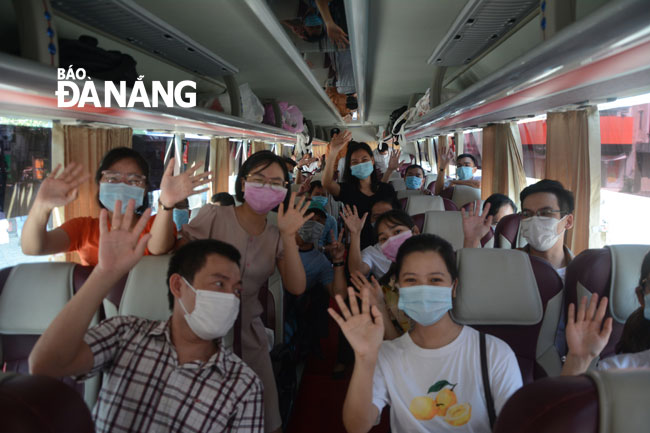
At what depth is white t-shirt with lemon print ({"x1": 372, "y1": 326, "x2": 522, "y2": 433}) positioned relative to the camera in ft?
5.21

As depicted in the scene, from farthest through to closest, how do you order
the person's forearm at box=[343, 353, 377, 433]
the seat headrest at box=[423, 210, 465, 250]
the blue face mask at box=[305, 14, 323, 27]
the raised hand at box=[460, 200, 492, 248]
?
the blue face mask at box=[305, 14, 323, 27]
the seat headrest at box=[423, 210, 465, 250]
the raised hand at box=[460, 200, 492, 248]
the person's forearm at box=[343, 353, 377, 433]

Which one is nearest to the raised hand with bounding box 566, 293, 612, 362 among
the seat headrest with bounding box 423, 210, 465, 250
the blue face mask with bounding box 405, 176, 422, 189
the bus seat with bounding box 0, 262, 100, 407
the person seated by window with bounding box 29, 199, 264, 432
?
the person seated by window with bounding box 29, 199, 264, 432

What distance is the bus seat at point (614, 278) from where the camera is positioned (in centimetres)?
213

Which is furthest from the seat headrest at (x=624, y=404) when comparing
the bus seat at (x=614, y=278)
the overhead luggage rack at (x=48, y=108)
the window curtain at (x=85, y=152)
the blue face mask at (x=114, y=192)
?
the window curtain at (x=85, y=152)

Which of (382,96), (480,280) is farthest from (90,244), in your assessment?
(382,96)

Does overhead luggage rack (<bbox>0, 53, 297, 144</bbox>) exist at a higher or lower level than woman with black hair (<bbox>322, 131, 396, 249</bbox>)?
higher

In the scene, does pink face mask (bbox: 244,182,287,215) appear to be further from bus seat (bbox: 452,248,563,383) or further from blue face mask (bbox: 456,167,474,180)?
blue face mask (bbox: 456,167,474,180)

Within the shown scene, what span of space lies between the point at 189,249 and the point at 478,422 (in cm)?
143

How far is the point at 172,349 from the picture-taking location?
1.69 meters

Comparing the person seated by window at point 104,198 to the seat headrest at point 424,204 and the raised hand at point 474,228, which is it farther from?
the seat headrest at point 424,204

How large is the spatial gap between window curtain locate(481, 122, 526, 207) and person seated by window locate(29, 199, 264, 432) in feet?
16.9

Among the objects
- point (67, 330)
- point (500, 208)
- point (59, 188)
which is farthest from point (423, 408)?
point (500, 208)

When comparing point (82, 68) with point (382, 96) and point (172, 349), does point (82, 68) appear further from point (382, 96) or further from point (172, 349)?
point (382, 96)

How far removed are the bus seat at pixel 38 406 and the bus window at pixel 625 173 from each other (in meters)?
4.43
